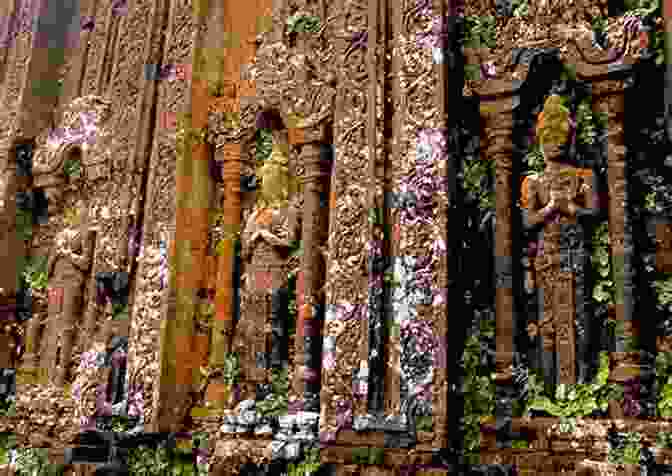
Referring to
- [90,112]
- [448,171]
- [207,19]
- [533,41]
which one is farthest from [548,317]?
[90,112]

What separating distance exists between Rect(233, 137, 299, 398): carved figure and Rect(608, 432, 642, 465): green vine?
269 cm

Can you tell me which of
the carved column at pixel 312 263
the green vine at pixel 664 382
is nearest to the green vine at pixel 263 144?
the carved column at pixel 312 263

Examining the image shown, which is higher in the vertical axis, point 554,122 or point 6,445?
point 554,122

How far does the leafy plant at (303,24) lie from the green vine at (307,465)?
379 centimetres

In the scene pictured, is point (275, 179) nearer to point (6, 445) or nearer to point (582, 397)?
point (582, 397)

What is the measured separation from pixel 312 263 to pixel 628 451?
104 inches

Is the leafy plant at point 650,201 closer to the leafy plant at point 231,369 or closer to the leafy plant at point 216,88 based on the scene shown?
the leafy plant at point 231,369

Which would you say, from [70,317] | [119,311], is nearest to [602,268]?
[119,311]

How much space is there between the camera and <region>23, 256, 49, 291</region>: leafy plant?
769cm

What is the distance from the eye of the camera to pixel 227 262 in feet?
20.3

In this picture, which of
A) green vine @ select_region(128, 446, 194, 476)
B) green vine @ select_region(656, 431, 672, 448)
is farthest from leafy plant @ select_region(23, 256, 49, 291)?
green vine @ select_region(656, 431, 672, 448)

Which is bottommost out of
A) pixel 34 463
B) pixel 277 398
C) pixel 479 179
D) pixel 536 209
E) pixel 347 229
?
pixel 34 463

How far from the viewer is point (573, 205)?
15.5 ft

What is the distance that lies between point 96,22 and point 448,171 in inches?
221
